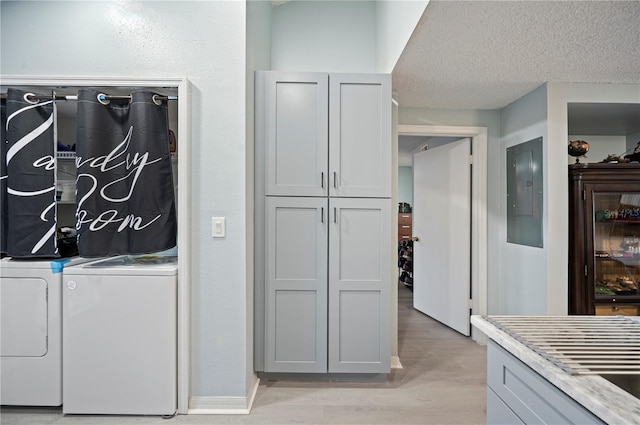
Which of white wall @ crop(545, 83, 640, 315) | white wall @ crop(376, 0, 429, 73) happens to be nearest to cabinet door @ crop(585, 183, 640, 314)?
white wall @ crop(545, 83, 640, 315)

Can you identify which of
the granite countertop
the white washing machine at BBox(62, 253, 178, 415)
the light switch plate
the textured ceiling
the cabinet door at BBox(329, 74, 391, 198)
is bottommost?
the white washing machine at BBox(62, 253, 178, 415)

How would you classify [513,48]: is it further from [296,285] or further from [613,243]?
[296,285]

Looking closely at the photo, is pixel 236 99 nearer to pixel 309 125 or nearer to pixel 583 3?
pixel 309 125

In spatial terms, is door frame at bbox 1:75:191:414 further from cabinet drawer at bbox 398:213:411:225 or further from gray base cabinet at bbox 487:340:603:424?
cabinet drawer at bbox 398:213:411:225

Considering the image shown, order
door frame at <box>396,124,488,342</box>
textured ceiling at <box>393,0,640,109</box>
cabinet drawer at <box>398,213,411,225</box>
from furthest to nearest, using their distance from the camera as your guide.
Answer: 1. cabinet drawer at <box>398,213,411,225</box>
2. door frame at <box>396,124,488,342</box>
3. textured ceiling at <box>393,0,640,109</box>

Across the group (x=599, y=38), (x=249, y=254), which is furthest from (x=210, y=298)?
(x=599, y=38)

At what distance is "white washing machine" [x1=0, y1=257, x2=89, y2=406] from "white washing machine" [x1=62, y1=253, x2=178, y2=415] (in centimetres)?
7

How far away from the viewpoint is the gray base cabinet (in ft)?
2.46

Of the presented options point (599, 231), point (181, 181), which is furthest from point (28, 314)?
point (599, 231)

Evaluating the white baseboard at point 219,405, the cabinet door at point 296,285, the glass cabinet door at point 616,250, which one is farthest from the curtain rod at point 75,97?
the glass cabinet door at point 616,250

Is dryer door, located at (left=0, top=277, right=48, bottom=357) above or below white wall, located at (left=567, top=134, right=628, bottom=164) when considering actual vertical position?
below

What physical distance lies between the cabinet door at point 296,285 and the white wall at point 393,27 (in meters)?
1.10

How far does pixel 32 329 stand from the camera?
1.82m

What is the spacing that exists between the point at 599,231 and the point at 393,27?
221 centimetres
